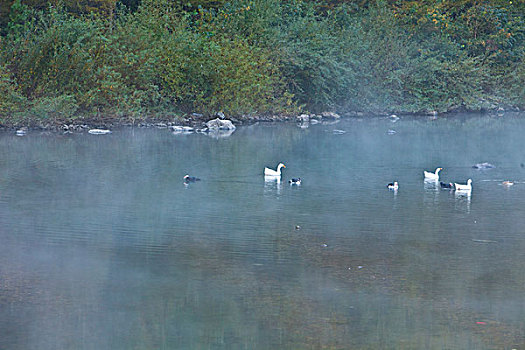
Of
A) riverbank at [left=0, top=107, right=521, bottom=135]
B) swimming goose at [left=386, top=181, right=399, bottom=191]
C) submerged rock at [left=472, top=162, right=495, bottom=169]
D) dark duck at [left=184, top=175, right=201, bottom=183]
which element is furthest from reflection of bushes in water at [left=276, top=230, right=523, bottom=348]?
riverbank at [left=0, top=107, right=521, bottom=135]

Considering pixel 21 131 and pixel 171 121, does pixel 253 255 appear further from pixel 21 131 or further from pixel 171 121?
pixel 171 121

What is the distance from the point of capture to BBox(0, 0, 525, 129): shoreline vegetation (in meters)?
31.5

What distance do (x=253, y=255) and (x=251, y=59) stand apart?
25.1 metres

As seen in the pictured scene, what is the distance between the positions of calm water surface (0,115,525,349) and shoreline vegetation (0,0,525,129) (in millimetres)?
8074

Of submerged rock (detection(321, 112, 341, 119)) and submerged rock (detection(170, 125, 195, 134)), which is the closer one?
submerged rock (detection(170, 125, 195, 134))

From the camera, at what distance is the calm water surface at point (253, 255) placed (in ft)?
31.1

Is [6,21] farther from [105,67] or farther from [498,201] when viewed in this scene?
[498,201]

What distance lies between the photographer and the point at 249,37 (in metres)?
38.6

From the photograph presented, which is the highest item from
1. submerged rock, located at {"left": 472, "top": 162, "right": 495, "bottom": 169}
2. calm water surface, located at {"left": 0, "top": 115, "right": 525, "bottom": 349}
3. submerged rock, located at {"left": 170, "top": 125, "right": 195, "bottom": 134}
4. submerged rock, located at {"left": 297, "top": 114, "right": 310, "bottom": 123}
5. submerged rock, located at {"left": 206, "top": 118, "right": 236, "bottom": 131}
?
calm water surface, located at {"left": 0, "top": 115, "right": 525, "bottom": 349}

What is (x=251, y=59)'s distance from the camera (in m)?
37.1

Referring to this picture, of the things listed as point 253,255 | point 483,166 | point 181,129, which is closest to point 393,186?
point 483,166

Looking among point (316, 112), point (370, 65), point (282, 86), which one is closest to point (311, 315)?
point (282, 86)

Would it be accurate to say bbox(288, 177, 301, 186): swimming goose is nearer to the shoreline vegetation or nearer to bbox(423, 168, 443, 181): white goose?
bbox(423, 168, 443, 181): white goose

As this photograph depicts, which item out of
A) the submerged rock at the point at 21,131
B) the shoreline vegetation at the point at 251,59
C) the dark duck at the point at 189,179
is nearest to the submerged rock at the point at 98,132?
the shoreline vegetation at the point at 251,59
